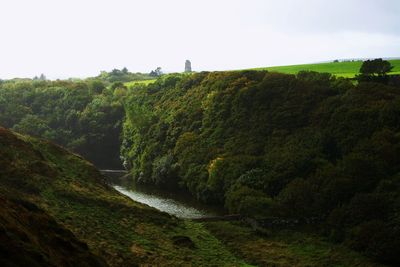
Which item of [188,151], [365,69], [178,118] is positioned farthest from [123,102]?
[365,69]

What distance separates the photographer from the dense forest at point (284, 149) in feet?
158

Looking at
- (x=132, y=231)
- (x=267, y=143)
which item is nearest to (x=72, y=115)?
(x=267, y=143)

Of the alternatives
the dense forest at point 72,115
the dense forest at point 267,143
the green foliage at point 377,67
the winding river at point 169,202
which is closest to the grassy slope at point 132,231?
the dense forest at point 267,143

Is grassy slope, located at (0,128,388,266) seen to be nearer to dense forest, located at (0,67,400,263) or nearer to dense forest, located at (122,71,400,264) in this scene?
dense forest, located at (0,67,400,263)

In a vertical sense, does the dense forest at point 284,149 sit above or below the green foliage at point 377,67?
below

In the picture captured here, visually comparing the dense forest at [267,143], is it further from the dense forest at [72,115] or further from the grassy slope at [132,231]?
the grassy slope at [132,231]

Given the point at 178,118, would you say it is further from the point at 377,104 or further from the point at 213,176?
the point at 377,104

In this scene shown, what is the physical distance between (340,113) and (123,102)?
70969 millimetres

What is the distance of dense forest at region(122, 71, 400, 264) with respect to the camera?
48.1 m

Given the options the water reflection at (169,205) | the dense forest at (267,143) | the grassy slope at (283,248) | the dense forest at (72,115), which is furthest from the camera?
the dense forest at (72,115)

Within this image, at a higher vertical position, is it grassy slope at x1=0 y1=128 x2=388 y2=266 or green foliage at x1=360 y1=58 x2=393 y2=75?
green foliage at x1=360 y1=58 x2=393 y2=75

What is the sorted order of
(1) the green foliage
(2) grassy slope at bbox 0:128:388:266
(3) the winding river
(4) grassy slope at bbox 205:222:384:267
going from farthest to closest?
(1) the green foliage, (3) the winding river, (4) grassy slope at bbox 205:222:384:267, (2) grassy slope at bbox 0:128:388:266

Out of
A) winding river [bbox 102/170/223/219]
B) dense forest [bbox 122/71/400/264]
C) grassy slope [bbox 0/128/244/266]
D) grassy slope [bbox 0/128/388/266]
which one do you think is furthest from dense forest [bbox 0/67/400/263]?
grassy slope [bbox 0/128/244/266]

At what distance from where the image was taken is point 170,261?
118 feet
